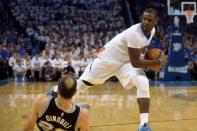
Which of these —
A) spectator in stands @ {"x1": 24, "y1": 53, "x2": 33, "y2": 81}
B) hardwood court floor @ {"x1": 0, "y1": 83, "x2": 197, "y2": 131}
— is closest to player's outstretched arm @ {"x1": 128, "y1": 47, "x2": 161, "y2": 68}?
hardwood court floor @ {"x1": 0, "y1": 83, "x2": 197, "y2": 131}

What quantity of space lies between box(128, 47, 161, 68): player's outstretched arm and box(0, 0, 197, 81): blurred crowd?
9.95 m

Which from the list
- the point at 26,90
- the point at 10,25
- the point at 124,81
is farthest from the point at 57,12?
the point at 124,81

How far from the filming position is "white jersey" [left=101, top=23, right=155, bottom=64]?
5895 millimetres

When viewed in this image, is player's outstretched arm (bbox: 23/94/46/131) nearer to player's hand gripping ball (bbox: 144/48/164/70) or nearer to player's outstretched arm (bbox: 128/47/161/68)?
player's outstretched arm (bbox: 128/47/161/68)

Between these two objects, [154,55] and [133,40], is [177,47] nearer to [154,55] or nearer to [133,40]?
[154,55]

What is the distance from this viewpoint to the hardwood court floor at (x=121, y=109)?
6.73m

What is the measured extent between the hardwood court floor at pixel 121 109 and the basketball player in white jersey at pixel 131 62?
29.2 inches

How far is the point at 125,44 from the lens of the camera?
611 centimetres

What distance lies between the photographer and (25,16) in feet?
73.0

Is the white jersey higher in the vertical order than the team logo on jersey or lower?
higher

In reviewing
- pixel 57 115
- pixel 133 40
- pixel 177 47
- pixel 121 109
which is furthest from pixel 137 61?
pixel 177 47

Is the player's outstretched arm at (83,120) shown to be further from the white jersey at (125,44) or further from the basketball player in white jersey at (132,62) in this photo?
the white jersey at (125,44)

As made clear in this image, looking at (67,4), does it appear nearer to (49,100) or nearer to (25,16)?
(25,16)

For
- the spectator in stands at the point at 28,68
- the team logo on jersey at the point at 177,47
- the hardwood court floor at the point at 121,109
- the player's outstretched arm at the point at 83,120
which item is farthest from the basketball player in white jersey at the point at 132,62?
the spectator in stands at the point at 28,68
